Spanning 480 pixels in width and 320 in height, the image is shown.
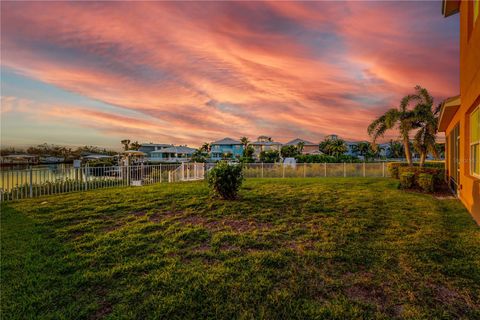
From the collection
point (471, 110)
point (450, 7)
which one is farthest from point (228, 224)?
point (450, 7)

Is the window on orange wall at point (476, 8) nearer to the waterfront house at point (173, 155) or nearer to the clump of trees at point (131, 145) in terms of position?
the waterfront house at point (173, 155)

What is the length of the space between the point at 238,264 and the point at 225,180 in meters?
4.68

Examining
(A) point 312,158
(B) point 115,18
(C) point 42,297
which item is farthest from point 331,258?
(A) point 312,158

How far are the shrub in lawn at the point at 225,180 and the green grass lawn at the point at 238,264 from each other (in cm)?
148

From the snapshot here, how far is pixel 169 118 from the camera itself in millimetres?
21250

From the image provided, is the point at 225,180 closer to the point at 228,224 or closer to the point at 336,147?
the point at 228,224

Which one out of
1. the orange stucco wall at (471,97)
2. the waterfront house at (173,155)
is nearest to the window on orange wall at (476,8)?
the orange stucco wall at (471,97)

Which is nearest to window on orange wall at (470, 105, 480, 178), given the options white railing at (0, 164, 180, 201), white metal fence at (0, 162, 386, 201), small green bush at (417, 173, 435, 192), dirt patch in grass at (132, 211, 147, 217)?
small green bush at (417, 173, 435, 192)

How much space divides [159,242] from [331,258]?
9.84ft

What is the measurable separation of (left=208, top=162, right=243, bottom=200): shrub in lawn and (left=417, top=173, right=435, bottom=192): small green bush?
806 centimetres

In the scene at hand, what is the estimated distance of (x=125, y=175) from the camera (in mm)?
13445

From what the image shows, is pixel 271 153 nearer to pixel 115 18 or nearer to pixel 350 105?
pixel 350 105

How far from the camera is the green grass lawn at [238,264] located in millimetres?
2695

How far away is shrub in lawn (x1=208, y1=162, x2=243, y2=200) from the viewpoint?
8266mm
